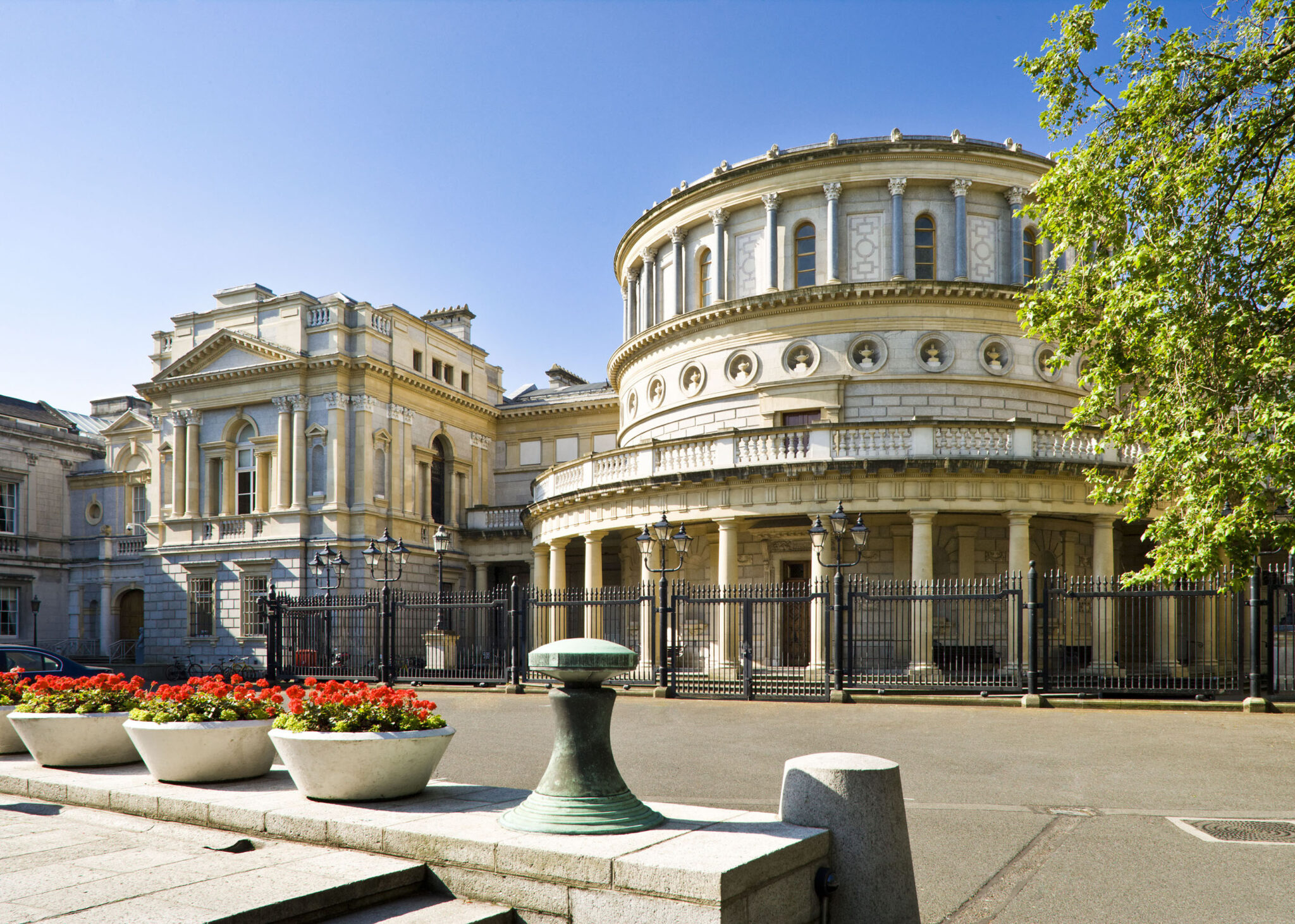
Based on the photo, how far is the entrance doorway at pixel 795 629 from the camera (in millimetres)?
28891

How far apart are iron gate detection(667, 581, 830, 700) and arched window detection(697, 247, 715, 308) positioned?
34.1ft

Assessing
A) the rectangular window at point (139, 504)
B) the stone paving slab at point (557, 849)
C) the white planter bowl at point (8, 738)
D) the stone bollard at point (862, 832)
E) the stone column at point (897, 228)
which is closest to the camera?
the stone paving slab at point (557, 849)

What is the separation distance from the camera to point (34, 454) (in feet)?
170

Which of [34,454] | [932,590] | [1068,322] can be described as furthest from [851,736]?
[34,454]

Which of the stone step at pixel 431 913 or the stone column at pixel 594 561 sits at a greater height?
the stone column at pixel 594 561

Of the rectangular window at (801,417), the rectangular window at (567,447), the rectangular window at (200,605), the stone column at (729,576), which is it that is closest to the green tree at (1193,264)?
the stone column at (729,576)

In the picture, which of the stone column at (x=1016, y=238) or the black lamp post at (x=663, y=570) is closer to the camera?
the black lamp post at (x=663, y=570)

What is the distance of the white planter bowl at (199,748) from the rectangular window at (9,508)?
5054cm

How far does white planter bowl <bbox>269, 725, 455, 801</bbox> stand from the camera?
6910mm

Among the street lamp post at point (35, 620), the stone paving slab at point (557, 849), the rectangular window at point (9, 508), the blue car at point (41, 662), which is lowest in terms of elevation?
the street lamp post at point (35, 620)

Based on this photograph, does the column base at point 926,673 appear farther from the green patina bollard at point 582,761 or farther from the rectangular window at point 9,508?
the rectangular window at point 9,508

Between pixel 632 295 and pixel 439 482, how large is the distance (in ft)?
39.4

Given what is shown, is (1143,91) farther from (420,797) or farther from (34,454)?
(34,454)

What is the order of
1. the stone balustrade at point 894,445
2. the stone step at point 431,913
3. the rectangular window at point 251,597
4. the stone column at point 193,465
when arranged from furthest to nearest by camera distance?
the stone column at point 193,465
the rectangular window at point 251,597
the stone balustrade at point 894,445
the stone step at point 431,913
